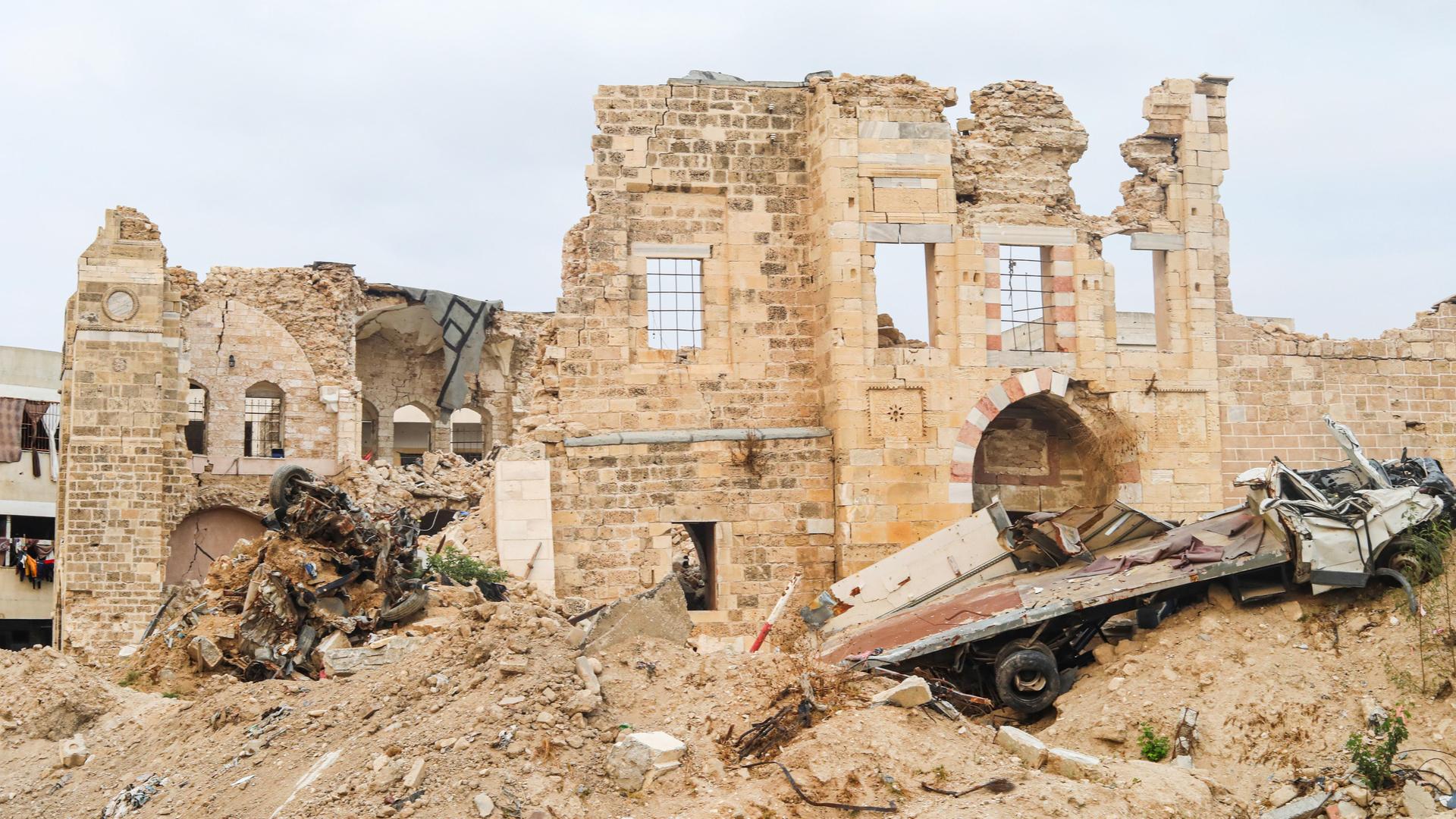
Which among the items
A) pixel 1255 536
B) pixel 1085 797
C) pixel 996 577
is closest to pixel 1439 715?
pixel 1255 536

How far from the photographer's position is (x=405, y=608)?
39.8 ft

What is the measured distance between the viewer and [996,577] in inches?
522

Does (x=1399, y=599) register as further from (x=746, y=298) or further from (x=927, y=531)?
(x=746, y=298)

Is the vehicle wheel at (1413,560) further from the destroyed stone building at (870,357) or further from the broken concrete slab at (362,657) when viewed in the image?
the broken concrete slab at (362,657)

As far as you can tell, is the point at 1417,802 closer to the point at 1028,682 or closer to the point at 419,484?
the point at 1028,682

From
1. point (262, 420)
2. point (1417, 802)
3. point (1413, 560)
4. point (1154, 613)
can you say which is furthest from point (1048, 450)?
point (262, 420)

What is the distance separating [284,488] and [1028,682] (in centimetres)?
643

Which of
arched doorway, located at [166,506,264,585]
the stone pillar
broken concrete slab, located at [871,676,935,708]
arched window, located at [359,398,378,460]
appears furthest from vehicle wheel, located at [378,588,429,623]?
arched window, located at [359,398,378,460]

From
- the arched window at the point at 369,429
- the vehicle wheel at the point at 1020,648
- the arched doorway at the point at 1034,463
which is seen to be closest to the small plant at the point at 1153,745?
the vehicle wheel at the point at 1020,648

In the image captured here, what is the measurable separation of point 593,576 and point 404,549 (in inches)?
106

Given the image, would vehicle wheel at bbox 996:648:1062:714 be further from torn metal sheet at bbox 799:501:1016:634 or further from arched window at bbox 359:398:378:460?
arched window at bbox 359:398:378:460

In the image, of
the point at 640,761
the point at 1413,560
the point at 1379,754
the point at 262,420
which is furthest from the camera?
the point at 262,420

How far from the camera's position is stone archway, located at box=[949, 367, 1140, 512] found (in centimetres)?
1623

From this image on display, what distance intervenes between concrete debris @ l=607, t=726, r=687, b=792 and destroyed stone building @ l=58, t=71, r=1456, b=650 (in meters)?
6.55
